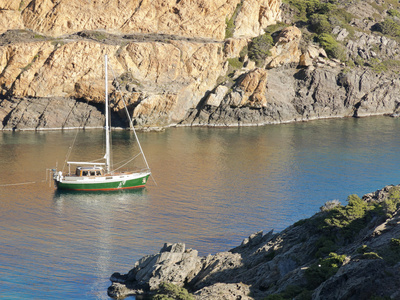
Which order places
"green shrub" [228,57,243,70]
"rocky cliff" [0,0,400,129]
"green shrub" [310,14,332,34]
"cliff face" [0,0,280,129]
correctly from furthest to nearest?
"green shrub" [310,14,332,34] < "green shrub" [228,57,243,70] < "rocky cliff" [0,0,400,129] < "cliff face" [0,0,280,129]

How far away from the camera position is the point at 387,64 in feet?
422

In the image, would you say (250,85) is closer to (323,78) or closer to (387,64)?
(323,78)

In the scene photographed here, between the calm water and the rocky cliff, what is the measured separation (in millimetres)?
8029

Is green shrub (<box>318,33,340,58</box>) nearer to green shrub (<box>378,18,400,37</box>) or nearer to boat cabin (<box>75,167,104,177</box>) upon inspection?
green shrub (<box>378,18,400,37</box>)

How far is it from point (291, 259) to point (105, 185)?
32.5 metres

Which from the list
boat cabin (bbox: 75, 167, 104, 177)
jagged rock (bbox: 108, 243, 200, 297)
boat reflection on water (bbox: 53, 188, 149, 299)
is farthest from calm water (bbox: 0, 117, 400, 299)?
boat cabin (bbox: 75, 167, 104, 177)

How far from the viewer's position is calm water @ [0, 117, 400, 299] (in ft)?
121

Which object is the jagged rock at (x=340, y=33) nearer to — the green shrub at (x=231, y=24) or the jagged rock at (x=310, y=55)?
the jagged rock at (x=310, y=55)

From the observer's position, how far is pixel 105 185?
5753 centimetres

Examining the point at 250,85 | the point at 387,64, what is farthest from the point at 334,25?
the point at 250,85

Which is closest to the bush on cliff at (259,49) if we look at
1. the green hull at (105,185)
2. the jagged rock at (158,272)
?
the green hull at (105,185)

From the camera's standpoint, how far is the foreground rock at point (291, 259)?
80.0ft

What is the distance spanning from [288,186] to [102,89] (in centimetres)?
4918

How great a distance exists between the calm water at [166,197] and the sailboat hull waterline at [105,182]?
1.08 metres
